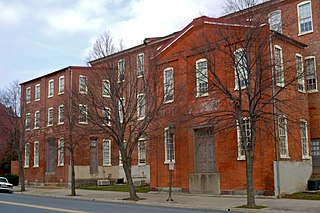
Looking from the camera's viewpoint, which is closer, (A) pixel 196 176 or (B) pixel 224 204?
(B) pixel 224 204

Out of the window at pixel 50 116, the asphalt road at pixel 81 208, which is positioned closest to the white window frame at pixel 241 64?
the asphalt road at pixel 81 208

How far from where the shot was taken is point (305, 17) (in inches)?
1155

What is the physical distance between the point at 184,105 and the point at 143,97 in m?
3.23

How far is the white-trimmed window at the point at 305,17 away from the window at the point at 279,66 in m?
4.88

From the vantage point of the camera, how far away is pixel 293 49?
26828 mm

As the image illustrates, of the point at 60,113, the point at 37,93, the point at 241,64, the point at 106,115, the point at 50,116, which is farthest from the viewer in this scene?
the point at 37,93

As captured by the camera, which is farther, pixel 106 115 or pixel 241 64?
pixel 106 115

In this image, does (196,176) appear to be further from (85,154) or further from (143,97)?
(85,154)

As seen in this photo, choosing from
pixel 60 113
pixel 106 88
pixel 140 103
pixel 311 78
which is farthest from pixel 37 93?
pixel 311 78

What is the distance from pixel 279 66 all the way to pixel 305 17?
377 inches

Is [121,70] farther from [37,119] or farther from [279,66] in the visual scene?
[37,119]

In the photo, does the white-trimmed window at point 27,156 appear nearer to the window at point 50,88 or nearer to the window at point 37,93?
the window at point 37,93

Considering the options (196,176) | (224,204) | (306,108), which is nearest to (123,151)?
(196,176)

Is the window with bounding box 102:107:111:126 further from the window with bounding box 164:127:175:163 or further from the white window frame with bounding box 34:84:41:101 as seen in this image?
the white window frame with bounding box 34:84:41:101
